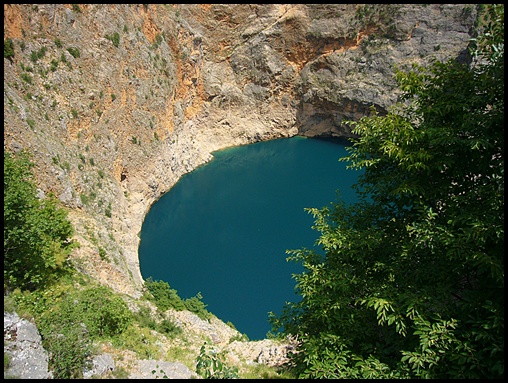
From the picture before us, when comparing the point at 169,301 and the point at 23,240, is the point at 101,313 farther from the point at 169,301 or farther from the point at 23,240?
the point at 169,301

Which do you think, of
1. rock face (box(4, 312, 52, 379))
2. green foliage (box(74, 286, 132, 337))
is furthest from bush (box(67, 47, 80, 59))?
rock face (box(4, 312, 52, 379))

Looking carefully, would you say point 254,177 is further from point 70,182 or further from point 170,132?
point 70,182

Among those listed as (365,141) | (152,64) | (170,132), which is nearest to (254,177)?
(170,132)

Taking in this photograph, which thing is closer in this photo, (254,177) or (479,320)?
(479,320)

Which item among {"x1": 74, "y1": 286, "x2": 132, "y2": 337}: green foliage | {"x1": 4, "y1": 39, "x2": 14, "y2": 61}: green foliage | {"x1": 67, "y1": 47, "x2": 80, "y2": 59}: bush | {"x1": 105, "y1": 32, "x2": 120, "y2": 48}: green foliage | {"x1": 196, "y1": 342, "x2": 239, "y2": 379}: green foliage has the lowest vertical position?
{"x1": 196, "y1": 342, "x2": 239, "y2": 379}: green foliage

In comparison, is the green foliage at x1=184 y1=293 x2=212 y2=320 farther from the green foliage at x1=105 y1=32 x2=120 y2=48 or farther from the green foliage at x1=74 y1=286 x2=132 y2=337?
the green foliage at x1=105 y1=32 x2=120 y2=48
